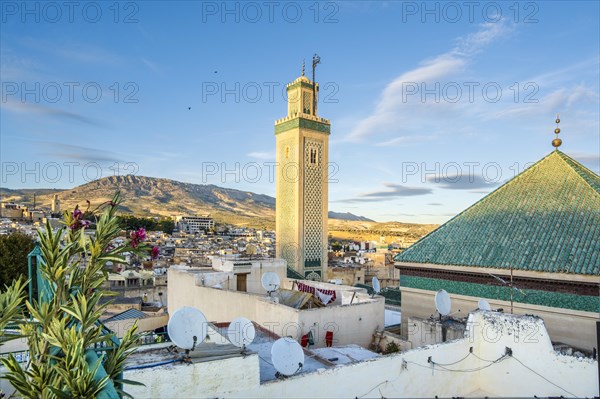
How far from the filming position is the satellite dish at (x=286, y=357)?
16.0ft

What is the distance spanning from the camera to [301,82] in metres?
19.6

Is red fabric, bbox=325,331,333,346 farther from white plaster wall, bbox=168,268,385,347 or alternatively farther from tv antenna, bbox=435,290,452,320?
tv antenna, bbox=435,290,452,320

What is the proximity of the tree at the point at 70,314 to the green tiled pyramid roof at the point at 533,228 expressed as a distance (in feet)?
26.3

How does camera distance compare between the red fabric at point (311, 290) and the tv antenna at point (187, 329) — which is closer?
the tv antenna at point (187, 329)

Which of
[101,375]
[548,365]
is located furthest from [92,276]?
[548,365]

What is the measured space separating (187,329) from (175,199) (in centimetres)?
11890

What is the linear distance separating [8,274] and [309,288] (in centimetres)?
1347

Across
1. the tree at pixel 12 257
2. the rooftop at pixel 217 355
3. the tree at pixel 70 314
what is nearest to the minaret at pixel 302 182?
the tree at pixel 12 257

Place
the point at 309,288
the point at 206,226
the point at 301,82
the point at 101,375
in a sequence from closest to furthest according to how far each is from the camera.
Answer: the point at 101,375, the point at 309,288, the point at 301,82, the point at 206,226

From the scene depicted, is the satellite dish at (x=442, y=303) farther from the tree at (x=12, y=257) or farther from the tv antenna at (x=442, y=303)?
the tree at (x=12, y=257)

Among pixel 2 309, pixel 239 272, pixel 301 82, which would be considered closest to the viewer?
pixel 2 309

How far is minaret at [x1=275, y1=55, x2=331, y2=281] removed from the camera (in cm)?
1933

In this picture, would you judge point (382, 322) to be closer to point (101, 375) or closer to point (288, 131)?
point (101, 375)

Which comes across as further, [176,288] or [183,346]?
[176,288]
